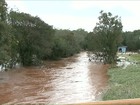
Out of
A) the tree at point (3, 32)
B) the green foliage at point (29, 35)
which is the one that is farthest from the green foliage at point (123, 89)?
the green foliage at point (29, 35)

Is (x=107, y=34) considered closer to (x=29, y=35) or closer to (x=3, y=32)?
(x=29, y=35)

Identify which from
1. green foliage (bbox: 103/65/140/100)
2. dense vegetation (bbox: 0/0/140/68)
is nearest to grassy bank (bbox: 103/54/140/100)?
green foliage (bbox: 103/65/140/100)

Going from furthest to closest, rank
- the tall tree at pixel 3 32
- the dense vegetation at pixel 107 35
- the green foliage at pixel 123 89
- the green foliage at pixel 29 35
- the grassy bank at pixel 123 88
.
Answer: the dense vegetation at pixel 107 35, the green foliage at pixel 29 35, the tall tree at pixel 3 32, the grassy bank at pixel 123 88, the green foliage at pixel 123 89

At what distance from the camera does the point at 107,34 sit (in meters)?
53.9

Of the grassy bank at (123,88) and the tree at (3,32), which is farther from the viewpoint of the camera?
the tree at (3,32)

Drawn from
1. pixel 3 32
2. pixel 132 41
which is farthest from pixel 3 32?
pixel 132 41

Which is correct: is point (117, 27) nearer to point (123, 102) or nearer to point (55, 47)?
point (55, 47)

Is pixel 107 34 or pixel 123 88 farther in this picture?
pixel 107 34

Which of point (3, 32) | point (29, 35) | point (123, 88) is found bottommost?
point (123, 88)

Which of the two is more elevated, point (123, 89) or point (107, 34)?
point (107, 34)

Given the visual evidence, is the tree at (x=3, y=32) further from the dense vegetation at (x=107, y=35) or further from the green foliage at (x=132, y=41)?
the green foliage at (x=132, y=41)

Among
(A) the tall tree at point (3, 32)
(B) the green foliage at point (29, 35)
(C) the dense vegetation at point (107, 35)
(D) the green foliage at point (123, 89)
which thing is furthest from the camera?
(C) the dense vegetation at point (107, 35)

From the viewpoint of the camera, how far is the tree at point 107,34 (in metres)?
53.5

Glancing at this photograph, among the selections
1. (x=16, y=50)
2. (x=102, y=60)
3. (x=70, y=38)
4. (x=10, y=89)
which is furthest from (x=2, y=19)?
(x=70, y=38)
